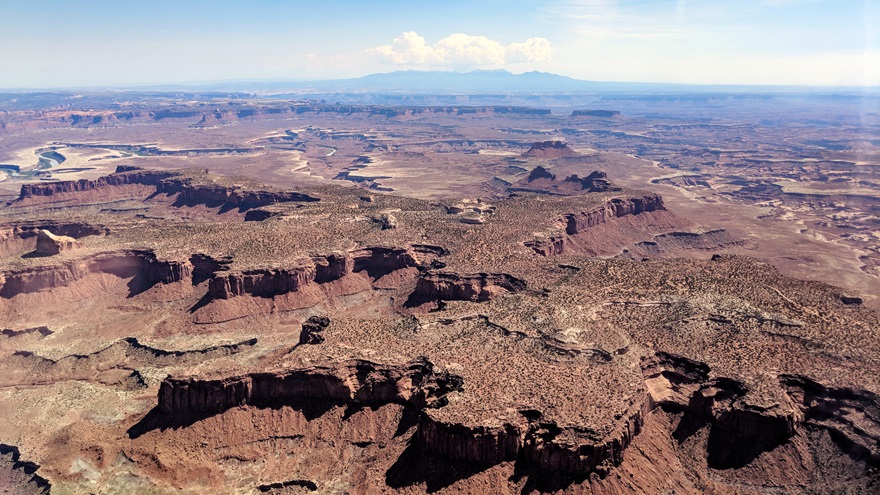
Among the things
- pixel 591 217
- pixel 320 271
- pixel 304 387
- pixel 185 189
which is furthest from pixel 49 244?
pixel 591 217

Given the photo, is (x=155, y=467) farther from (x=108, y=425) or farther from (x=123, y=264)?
(x=123, y=264)

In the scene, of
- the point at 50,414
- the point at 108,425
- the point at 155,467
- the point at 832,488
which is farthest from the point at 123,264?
the point at 832,488

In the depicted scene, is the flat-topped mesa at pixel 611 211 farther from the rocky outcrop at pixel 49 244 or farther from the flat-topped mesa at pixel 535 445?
the rocky outcrop at pixel 49 244

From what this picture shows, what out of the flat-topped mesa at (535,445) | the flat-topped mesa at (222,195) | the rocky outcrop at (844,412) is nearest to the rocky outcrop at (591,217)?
the rocky outcrop at (844,412)

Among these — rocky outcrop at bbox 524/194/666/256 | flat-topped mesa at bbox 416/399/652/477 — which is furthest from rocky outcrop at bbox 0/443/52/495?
rocky outcrop at bbox 524/194/666/256

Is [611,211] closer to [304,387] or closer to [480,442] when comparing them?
[304,387]

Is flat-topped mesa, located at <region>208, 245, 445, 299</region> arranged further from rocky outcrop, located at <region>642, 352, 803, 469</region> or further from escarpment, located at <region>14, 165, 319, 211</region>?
rocky outcrop, located at <region>642, 352, 803, 469</region>
